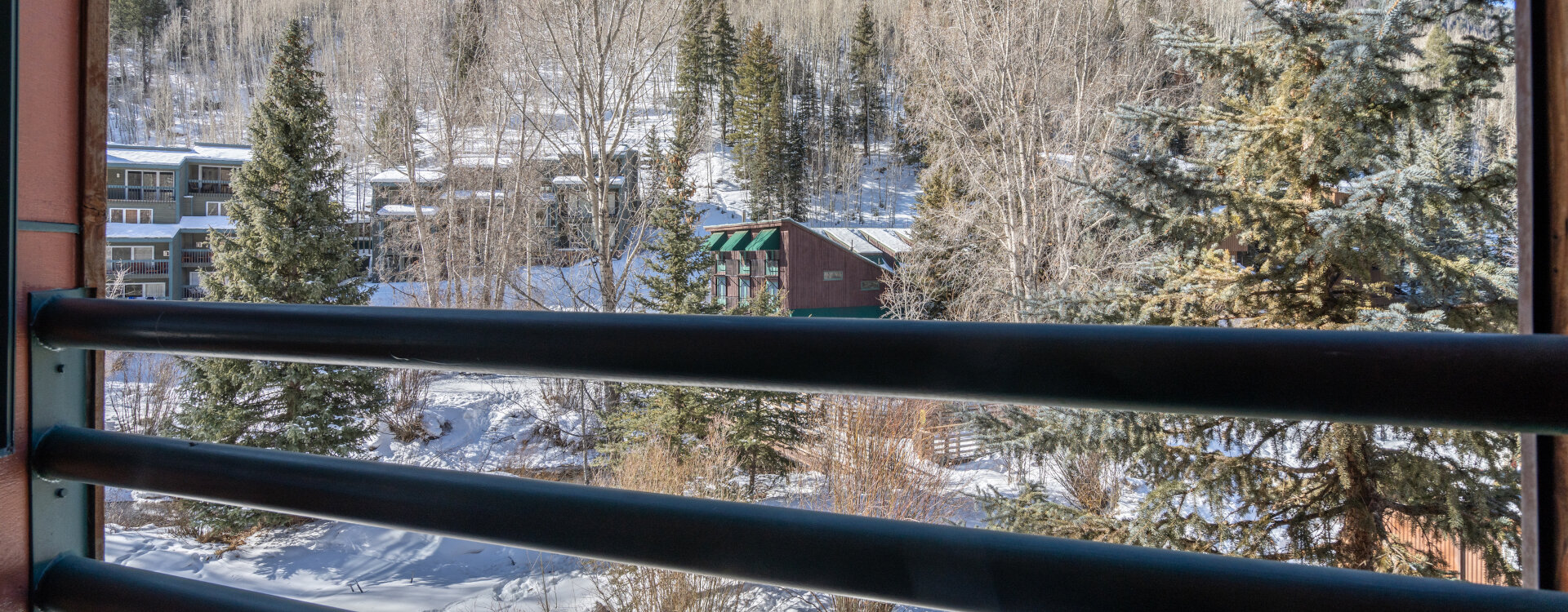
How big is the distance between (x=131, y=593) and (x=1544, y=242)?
98cm

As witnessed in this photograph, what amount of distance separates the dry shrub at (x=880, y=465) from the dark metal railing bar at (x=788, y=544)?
9.97 metres

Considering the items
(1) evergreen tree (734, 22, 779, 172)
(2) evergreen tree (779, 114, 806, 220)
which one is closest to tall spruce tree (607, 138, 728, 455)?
(2) evergreen tree (779, 114, 806, 220)

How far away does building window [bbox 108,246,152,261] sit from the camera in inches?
933

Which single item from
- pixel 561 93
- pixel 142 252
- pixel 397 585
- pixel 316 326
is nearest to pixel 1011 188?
pixel 561 93

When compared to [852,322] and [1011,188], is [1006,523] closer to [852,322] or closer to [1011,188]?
[852,322]

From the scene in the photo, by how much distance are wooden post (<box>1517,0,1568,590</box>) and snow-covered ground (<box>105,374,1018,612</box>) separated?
24.5ft

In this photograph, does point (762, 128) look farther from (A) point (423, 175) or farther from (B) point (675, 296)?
(B) point (675, 296)

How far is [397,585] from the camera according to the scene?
410 inches

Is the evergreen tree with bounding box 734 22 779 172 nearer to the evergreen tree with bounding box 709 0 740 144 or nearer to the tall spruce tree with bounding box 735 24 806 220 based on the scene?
the tall spruce tree with bounding box 735 24 806 220

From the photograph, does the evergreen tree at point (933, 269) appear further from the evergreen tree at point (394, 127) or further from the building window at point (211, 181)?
the building window at point (211, 181)

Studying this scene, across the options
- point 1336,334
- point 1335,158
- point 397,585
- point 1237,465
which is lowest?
point 397,585

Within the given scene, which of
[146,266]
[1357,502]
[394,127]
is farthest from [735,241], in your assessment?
[1357,502]

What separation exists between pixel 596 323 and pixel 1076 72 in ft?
49.1

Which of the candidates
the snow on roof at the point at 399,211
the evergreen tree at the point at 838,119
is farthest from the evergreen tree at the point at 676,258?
the evergreen tree at the point at 838,119
